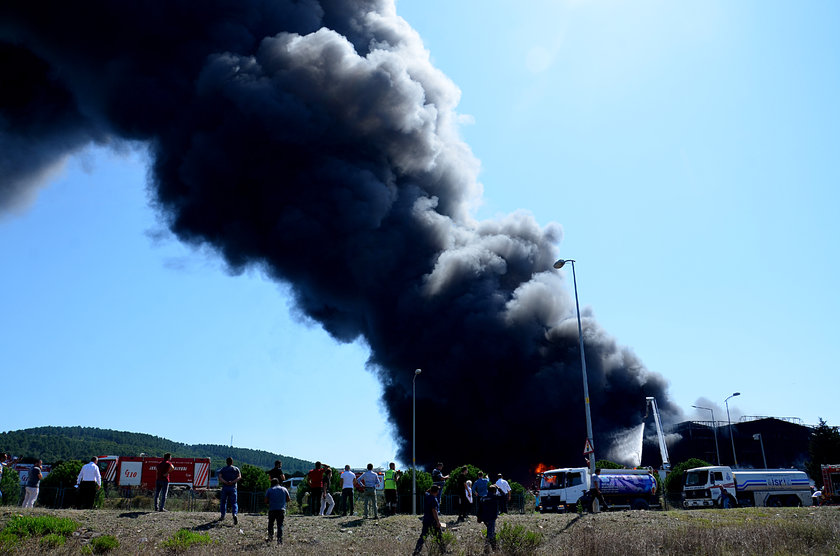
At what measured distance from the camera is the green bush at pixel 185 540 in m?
11.7

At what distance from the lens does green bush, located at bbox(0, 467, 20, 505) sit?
23905 mm

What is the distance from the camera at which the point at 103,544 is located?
1177cm

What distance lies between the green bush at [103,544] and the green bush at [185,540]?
930 millimetres

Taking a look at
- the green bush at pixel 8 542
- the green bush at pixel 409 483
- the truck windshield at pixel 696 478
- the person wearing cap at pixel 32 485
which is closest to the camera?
the green bush at pixel 8 542

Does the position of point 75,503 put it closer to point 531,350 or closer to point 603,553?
point 603,553

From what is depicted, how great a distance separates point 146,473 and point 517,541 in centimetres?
2817

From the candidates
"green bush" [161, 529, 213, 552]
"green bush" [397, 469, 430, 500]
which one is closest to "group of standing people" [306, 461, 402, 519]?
"green bush" [397, 469, 430, 500]

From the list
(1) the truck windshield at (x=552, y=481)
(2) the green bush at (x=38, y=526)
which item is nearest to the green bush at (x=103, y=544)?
(2) the green bush at (x=38, y=526)

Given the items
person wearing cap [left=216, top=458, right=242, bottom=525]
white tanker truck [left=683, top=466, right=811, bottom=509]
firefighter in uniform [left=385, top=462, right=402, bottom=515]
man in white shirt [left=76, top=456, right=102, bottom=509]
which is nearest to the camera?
person wearing cap [left=216, top=458, right=242, bottom=525]

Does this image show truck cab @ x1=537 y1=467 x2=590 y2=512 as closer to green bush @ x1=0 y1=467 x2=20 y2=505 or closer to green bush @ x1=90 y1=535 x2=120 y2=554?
green bush @ x1=90 y1=535 x2=120 y2=554

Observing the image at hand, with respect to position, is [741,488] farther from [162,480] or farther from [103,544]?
[103,544]

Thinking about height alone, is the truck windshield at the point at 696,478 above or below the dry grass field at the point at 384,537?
above

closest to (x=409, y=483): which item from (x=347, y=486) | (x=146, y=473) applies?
(x=347, y=486)

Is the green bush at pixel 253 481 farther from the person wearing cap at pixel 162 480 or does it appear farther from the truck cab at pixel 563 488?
the truck cab at pixel 563 488
